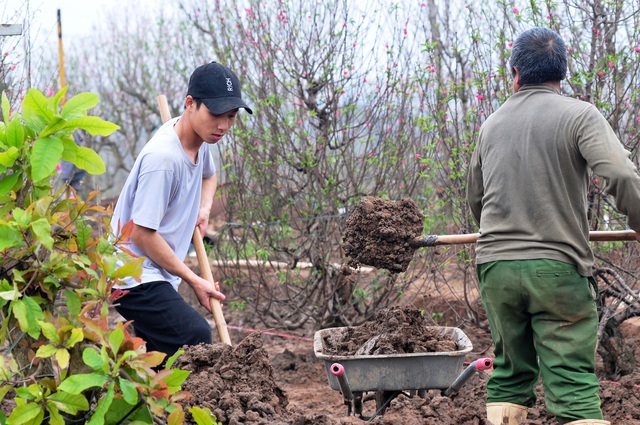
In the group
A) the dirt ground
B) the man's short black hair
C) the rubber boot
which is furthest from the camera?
the rubber boot

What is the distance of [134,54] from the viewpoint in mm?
20531

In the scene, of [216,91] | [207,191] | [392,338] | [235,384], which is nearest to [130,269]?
[235,384]

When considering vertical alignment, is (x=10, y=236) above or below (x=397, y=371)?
above

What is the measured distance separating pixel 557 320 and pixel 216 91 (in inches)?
75.8

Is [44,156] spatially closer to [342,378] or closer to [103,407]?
[103,407]

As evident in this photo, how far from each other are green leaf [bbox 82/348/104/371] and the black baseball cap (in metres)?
2.09

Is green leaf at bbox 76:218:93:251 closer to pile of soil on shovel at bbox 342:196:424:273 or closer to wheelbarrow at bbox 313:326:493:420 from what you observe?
wheelbarrow at bbox 313:326:493:420

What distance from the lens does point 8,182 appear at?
2.09 metres

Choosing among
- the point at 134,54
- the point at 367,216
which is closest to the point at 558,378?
the point at 367,216

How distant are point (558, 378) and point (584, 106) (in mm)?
1154

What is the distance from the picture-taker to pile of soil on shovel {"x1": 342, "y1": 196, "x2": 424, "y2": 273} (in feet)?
13.4

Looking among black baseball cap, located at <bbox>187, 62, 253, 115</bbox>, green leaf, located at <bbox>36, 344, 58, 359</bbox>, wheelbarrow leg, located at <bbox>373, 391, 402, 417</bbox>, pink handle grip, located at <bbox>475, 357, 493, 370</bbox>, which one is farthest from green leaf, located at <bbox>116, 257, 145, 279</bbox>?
wheelbarrow leg, located at <bbox>373, 391, 402, 417</bbox>

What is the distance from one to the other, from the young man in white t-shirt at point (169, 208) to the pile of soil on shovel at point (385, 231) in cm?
80

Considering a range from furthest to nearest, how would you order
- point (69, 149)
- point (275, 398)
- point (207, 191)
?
1. point (207, 191)
2. point (275, 398)
3. point (69, 149)
